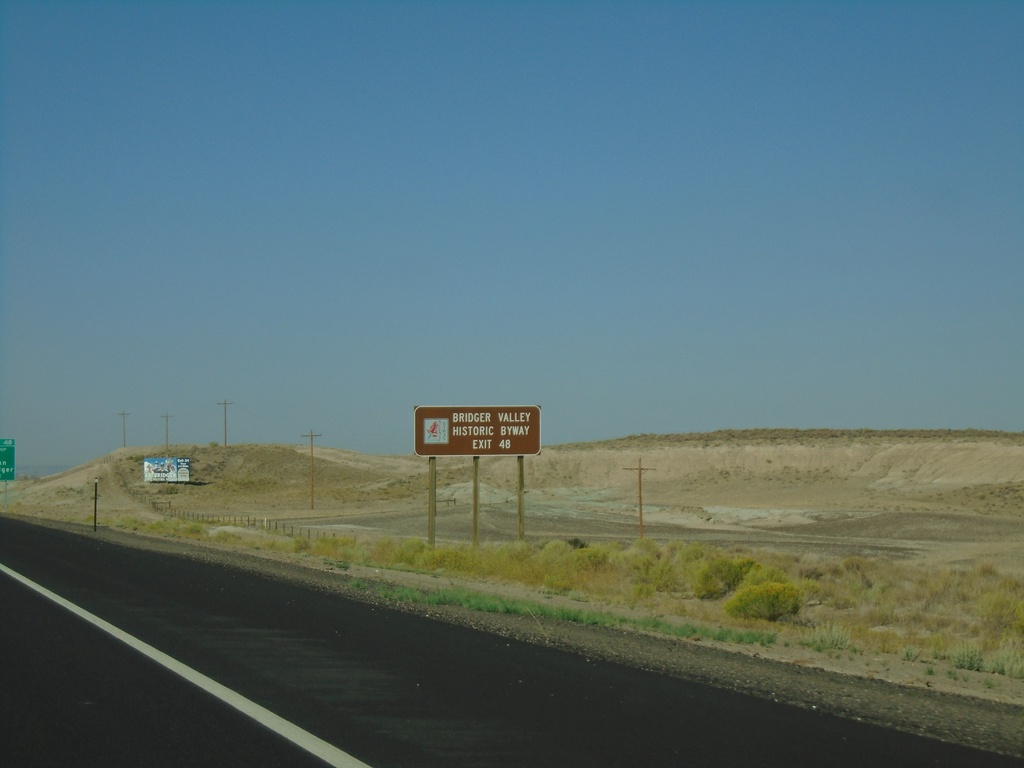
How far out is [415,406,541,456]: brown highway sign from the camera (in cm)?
3391

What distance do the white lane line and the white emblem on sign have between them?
66.1ft

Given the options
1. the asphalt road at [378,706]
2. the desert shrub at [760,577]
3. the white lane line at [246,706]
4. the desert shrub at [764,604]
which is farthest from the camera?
the desert shrub at [760,577]

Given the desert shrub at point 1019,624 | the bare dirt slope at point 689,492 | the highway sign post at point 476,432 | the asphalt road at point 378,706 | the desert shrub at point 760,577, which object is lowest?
the bare dirt slope at point 689,492

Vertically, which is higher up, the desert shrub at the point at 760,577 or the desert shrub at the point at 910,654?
the desert shrub at the point at 910,654

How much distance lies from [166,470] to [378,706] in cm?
11100

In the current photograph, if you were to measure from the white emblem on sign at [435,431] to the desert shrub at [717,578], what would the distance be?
1139cm

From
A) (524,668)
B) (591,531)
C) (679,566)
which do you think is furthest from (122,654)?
(591,531)

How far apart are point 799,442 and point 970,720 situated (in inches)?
4145

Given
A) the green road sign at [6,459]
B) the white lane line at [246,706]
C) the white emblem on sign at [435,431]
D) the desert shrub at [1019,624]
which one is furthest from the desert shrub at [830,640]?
the green road sign at [6,459]

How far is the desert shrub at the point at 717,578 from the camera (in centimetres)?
2442

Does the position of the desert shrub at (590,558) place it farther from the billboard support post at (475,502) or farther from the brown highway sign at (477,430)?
the brown highway sign at (477,430)

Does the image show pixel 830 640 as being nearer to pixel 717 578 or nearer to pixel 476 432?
pixel 717 578

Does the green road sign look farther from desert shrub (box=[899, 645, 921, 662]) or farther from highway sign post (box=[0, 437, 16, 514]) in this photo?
desert shrub (box=[899, 645, 921, 662])

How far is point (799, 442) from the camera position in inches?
4341
